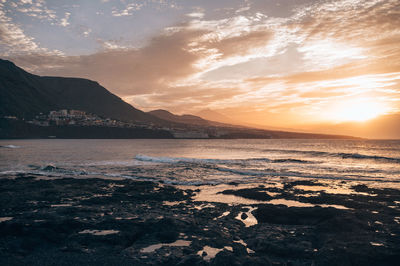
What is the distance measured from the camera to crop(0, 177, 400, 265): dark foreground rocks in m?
8.06

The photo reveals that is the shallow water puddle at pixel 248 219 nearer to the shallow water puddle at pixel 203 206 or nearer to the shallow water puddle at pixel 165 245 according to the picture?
the shallow water puddle at pixel 203 206

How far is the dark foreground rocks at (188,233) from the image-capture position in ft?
26.5

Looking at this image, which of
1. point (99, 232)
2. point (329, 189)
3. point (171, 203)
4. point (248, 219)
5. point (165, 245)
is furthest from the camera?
point (329, 189)

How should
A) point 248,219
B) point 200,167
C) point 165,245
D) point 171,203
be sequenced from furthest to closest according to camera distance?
point 200,167, point 171,203, point 248,219, point 165,245

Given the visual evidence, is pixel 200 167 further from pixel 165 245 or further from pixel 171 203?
pixel 165 245

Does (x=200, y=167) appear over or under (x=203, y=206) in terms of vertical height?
under

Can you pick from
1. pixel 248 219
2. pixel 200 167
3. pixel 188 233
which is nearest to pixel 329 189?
pixel 248 219

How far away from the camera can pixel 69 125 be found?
18412cm

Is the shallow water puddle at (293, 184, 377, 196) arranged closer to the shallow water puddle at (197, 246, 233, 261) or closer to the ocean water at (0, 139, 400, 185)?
the ocean water at (0, 139, 400, 185)

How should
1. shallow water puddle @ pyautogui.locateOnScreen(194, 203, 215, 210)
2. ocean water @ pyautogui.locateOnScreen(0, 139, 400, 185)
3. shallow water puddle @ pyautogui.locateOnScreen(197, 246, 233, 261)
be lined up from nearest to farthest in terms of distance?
shallow water puddle @ pyautogui.locateOnScreen(197, 246, 233, 261) < shallow water puddle @ pyautogui.locateOnScreen(194, 203, 215, 210) < ocean water @ pyautogui.locateOnScreen(0, 139, 400, 185)

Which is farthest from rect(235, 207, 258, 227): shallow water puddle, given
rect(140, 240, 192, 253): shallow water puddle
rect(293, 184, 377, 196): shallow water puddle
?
rect(293, 184, 377, 196): shallow water puddle

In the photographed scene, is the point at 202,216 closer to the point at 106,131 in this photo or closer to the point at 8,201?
the point at 8,201

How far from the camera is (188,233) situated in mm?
10281

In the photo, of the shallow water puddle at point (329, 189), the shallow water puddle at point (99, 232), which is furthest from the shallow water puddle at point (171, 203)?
the shallow water puddle at point (329, 189)
